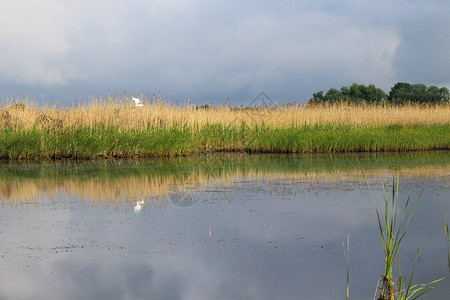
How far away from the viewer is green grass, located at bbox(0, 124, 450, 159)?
1439cm

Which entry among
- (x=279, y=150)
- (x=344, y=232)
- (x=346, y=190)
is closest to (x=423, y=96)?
(x=279, y=150)

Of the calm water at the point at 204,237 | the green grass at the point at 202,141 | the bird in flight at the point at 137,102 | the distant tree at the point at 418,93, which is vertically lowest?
the calm water at the point at 204,237

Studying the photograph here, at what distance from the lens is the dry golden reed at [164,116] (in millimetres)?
15758

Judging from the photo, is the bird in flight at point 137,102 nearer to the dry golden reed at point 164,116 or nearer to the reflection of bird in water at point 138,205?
the dry golden reed at point 164,116

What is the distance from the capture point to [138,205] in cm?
643

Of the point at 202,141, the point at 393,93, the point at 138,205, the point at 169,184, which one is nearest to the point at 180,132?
the point at 202,141

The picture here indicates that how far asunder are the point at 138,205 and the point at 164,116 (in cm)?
1058

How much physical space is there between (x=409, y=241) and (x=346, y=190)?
304 cm

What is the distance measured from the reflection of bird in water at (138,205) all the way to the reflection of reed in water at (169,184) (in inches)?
0.5

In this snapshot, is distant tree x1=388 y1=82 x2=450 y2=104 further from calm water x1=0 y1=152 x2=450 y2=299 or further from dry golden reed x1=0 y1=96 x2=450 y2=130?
calm water x1=0 y1=152 x2=450 y2=299

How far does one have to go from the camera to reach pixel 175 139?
1540cm

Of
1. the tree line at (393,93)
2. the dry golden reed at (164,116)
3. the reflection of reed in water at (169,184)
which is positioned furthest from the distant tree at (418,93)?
the reflection of reed in water at (169,184)

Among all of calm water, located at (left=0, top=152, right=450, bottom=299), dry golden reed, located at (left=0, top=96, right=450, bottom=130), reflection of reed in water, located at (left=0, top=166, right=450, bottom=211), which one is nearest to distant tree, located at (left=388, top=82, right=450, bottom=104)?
dry golden reed, located at (left=0, top=96, right=450, bottom=130)

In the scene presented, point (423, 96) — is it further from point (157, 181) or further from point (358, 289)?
point (358, 289)
